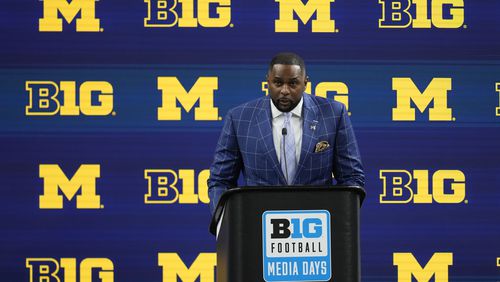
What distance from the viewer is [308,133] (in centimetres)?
297

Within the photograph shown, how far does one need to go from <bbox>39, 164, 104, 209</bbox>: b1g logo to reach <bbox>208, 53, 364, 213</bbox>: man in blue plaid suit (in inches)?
62.7

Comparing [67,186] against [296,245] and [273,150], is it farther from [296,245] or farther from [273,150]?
[296,245]

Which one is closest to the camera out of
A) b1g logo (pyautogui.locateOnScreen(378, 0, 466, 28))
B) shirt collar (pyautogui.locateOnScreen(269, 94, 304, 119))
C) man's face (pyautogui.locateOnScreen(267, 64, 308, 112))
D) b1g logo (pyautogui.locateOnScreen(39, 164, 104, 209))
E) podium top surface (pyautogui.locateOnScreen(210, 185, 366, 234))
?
podium top surface (pyautogui.locateOnScreen(210, 185, 366, 234))

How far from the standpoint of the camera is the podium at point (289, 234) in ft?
8.64

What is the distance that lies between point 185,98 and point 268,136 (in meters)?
1.64

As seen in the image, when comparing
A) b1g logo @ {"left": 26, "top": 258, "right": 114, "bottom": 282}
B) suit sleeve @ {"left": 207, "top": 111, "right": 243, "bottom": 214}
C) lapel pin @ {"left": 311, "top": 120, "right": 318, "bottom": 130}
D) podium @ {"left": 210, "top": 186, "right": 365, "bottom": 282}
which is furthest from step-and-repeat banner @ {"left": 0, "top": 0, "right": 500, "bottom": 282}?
podium @ {"left": 210, "top": 186, "right": 365, "bottom": 282}

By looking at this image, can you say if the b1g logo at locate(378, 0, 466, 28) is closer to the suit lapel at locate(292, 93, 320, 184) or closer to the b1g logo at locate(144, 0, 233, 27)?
the b1g logo at locate(144, 0, 233, 27)

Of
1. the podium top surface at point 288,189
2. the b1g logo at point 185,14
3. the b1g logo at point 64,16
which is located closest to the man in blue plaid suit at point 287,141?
the podium top surface at point 288,189

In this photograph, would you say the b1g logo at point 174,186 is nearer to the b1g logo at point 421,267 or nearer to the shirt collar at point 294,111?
the b1g logo at point 421,267

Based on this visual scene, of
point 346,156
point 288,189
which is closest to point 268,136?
point 346,156

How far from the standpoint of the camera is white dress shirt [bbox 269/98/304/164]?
2988mm

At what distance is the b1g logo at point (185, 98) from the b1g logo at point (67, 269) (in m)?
0.81

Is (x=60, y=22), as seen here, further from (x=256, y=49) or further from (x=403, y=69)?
(x=403, y=69)

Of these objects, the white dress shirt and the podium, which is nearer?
the podium
